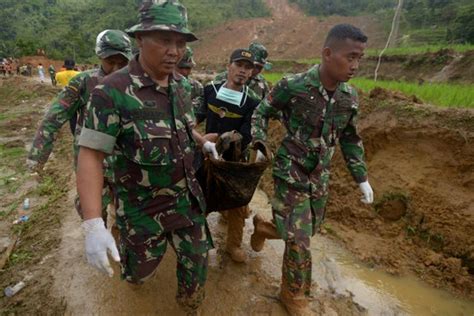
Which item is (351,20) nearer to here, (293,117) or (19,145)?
(19,145)

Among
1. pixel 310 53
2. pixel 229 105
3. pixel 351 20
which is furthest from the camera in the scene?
pixel 351 20

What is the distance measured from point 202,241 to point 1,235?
309cm

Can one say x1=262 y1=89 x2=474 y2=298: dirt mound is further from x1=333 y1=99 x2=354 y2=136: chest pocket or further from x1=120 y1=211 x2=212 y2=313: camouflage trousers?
x1=120 y1=211 x2=212 y2=313: camouflage trousers

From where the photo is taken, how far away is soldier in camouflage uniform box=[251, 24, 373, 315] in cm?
252

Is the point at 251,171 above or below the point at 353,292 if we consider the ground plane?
above

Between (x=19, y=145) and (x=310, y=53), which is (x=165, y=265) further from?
(x=310, y=53)

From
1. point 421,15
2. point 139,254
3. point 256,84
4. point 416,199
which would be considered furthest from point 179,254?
point 421,15

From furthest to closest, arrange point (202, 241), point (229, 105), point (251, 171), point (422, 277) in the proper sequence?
point (422, 277) → point (229, 105) → point (251, 171) → point (202, 241)

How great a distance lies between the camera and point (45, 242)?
3.70 meters

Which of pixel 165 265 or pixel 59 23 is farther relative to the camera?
pixel 59 23

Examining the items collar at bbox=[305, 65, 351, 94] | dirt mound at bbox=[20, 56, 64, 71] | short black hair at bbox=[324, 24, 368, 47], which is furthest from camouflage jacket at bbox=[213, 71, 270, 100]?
dirt mound at bbox=[20, 56, 64, 71]

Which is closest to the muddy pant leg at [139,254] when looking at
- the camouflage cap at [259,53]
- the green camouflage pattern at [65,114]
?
the green camouflage pattern at [65,114]

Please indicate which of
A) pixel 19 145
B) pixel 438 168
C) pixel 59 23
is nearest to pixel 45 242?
pixel 438 168

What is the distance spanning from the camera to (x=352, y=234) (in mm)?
4324
